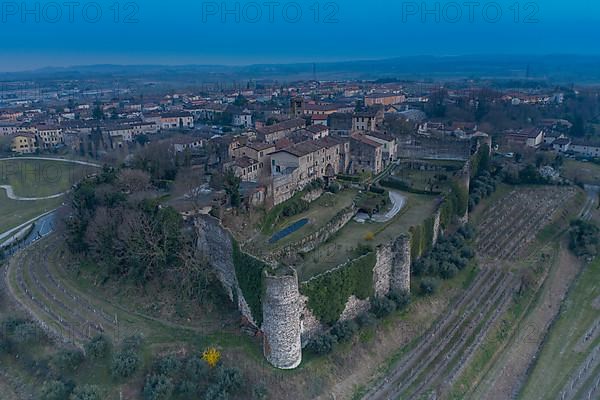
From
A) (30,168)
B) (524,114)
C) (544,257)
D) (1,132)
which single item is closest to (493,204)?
(544,257)

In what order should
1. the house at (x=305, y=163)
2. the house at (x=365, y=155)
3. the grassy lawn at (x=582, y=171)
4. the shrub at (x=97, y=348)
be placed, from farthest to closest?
1. the grassy lawn at (x=582, y=171)
2. the house at (x=365, y=155)
3. the house at (x=305, y=163)
4. the shrub at (x=97, y=348)

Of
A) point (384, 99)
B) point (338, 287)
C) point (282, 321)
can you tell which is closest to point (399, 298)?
point (338, 287)

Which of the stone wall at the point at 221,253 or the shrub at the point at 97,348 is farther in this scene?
the stone wall at the point at 221,253

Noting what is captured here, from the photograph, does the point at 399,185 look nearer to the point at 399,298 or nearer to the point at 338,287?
the point at 399,298

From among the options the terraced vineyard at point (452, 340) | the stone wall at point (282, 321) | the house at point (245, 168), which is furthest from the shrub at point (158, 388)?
the house at point (245, 168)

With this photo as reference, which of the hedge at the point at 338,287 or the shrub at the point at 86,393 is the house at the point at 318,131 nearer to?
the hedge at the point at 338,287

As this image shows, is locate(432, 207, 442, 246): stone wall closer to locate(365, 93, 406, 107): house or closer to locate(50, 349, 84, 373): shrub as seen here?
locate(50, 349, 84, 373): shrub

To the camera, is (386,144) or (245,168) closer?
(245,168)
